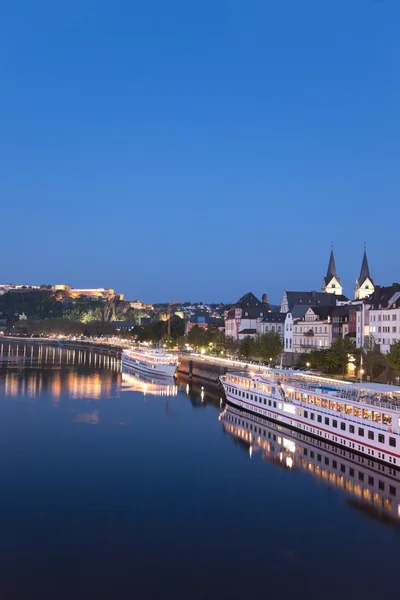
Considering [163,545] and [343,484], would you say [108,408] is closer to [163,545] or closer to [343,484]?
[343,484]

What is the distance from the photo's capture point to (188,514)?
78.9 feet

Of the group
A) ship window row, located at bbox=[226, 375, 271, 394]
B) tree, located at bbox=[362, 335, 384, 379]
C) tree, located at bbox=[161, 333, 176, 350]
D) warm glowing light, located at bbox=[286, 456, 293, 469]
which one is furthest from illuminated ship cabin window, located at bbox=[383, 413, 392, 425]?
tree, located at bbox=[161, 333, 176, 350]

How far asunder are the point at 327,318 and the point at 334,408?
131ft

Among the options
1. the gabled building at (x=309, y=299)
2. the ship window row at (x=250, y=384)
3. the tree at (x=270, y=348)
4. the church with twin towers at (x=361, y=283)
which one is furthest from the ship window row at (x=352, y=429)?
the church with twin towers at (x=361, y=283)

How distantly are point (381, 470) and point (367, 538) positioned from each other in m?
7.92

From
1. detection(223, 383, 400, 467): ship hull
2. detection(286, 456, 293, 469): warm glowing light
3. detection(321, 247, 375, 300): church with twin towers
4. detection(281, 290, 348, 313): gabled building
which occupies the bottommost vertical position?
detection(286, 456, 293, 469): warm glowing light

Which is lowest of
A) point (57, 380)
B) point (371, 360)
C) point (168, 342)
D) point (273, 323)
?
point (57, 380)

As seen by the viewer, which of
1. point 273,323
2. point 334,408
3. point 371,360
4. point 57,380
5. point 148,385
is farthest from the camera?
point 273,323

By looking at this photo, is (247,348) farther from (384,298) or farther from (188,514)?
(188,514)

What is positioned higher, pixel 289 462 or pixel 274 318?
pixel 274 318

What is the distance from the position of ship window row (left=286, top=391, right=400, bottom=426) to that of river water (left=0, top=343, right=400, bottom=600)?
90.4 inches

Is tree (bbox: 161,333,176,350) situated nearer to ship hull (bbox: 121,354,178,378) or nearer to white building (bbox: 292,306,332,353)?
ship hull (bbox: 121,354,178,378)

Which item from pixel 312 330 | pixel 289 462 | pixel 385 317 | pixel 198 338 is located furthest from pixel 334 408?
pixel 198 338

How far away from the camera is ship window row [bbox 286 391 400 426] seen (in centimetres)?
3080
